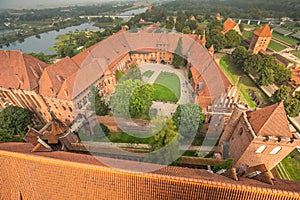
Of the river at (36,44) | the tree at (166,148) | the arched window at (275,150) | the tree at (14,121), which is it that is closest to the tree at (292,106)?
the arched window at (275,150)

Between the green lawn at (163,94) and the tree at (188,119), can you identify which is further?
the green lawn at (163,94)

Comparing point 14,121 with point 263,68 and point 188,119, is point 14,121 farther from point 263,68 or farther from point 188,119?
point 263,68

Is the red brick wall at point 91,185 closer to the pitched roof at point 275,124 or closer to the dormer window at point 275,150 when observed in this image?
the pitched roof at point 275,124

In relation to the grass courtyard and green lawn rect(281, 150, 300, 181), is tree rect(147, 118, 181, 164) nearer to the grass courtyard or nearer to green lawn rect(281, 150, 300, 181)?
green lawn rect(281, 150, 300, 181)

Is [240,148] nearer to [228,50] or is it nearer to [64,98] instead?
[64,98]

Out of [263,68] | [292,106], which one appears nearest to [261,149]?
[292,106]

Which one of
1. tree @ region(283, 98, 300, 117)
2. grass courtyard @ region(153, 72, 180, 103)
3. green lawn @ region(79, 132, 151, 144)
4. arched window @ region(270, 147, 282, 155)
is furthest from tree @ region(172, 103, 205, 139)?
tree @ region(283, 98, 300, 117)
